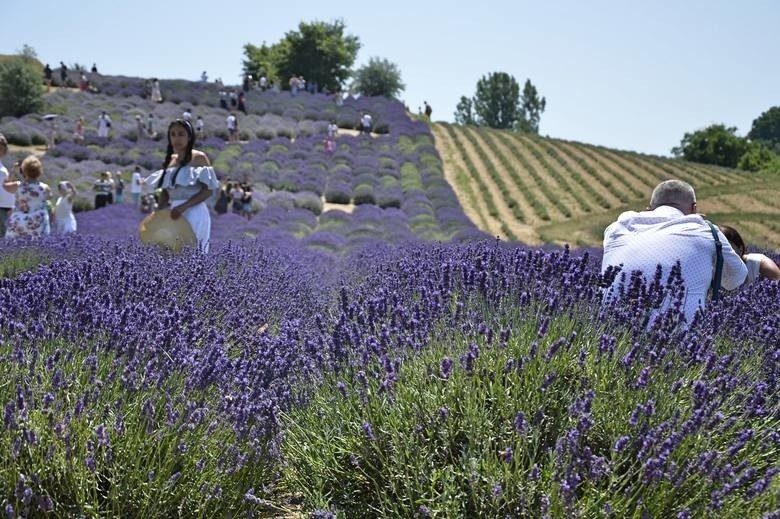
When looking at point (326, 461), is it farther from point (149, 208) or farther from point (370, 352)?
point (149, 208)

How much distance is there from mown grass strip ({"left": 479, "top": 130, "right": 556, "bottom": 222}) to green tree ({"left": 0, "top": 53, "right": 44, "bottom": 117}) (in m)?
18.8

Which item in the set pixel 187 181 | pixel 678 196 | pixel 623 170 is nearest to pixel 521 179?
pixel 623 170

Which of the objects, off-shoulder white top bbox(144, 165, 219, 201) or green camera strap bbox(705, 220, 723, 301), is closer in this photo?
green camera strap bbox(705, 220, 723, 301)

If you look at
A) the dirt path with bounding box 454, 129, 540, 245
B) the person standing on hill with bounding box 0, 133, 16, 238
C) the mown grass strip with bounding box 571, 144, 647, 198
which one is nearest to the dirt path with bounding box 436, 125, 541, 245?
the dirt path with bounding box 454, 129, 540, 245

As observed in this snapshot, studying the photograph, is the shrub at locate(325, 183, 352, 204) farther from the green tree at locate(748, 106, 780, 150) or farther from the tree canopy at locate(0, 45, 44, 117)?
the green tree at locate(748, 106, 780, 150)

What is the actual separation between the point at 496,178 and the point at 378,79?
2616cm

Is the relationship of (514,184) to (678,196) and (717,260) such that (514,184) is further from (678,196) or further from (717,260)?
(717,260)

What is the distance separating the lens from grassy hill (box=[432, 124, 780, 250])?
20047 mm

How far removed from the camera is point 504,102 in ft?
255

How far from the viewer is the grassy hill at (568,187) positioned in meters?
20.0

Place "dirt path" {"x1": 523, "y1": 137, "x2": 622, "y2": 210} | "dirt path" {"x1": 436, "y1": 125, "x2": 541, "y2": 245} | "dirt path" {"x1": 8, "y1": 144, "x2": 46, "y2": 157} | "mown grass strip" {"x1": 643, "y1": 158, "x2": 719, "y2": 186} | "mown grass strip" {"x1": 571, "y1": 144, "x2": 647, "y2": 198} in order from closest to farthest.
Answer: "dirt path" {"x1": 436, "y1": 125, "x2": 541, "y2": 245} < "dirt path" {"x1": 8, "y1": 144, "x2": 46, "y2": 157} < "dirt path" {"x1": 523, "y1": 137, "x2": 622, "y2": 210} < "mown grass strip" {"x1": 571, "y1": 144, "x2": 647, "y2": 198} < "mown grass strip" {"x1": 643, "y1": 158, "x2": 719, "y2": 186}

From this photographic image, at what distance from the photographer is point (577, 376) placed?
8.74 feet

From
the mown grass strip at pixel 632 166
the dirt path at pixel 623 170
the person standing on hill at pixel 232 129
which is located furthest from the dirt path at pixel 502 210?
the person standing on hill at pixel 232 129

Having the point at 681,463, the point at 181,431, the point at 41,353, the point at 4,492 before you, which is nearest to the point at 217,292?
the point at 41,353
